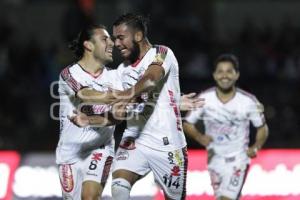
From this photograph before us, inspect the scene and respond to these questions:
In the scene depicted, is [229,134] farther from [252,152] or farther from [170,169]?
[170,169]

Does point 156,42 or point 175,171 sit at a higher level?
point 156,42

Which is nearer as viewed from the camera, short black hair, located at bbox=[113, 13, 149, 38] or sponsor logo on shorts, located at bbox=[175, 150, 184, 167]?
short black hair, located at bbox=[113, 13, 149, 38]

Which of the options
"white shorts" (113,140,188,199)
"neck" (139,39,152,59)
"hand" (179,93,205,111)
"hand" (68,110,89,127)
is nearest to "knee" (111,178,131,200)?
Answer: "white shorts" (113,140,188,199)

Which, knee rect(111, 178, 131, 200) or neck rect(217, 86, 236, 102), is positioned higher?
neck rect(217, 86, 236, 102)

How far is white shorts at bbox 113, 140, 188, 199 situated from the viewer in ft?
23.2

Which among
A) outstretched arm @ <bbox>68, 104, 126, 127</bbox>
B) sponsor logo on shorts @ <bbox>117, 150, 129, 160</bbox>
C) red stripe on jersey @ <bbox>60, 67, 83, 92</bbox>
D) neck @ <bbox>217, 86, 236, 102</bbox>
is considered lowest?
sponsor logo on shorts @ <bbox>117, 150, 129, 160</bbox>

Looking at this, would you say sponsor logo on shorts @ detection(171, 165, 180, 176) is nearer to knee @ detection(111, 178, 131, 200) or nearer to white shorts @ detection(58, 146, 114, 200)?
knee @ detection(111, 178, 131, 200)

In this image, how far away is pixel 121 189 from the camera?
22.8ft

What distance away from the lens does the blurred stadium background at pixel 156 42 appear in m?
10.7

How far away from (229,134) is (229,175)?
464mm

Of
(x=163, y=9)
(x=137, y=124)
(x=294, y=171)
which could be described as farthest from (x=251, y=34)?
(x=137, y=124)

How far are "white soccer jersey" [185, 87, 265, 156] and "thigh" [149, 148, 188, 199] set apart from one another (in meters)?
1.83

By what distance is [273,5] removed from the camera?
53.1ft

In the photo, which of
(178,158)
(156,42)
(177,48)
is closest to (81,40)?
(178,158)
